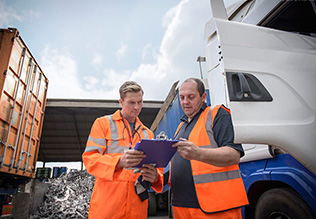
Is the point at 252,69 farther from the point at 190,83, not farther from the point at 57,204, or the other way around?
the point at 57,204

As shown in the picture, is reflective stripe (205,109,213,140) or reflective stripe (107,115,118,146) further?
reflective stripe (107,115,118,146)

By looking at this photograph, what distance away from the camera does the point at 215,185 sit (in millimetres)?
1486

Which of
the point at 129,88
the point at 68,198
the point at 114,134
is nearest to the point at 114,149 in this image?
the point at 114,134

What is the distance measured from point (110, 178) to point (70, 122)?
1202cm

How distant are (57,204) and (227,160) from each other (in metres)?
8.03

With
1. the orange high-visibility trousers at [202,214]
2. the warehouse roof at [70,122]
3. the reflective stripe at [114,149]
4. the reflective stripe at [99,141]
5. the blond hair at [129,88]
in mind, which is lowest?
the orange high-visibility trousers at [202,214]

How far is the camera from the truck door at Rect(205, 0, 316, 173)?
1412 mm

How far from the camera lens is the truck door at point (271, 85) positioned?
4.63ft

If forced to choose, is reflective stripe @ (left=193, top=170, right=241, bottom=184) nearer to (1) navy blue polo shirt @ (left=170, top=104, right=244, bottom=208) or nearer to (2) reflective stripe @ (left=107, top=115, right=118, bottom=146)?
(1) navy blue polo shirt @ (left=170, top=104, right=244, bottom=208)

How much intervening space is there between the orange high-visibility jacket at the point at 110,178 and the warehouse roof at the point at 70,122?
8.14 metres

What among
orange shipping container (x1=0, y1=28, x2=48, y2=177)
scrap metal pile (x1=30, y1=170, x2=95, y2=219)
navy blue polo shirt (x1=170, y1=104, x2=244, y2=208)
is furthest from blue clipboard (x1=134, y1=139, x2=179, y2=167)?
scrap metal pile (x1=30, y1=170, x2=95, y2=219)

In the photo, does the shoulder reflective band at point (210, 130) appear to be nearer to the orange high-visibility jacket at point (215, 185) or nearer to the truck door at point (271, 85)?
the orange high-visibility jacket at point (215, 185)

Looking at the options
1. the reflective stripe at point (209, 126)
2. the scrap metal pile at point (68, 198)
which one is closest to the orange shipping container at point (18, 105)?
the scrap metal pile at point (68, 198)

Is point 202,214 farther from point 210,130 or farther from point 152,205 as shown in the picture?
point 152,205
